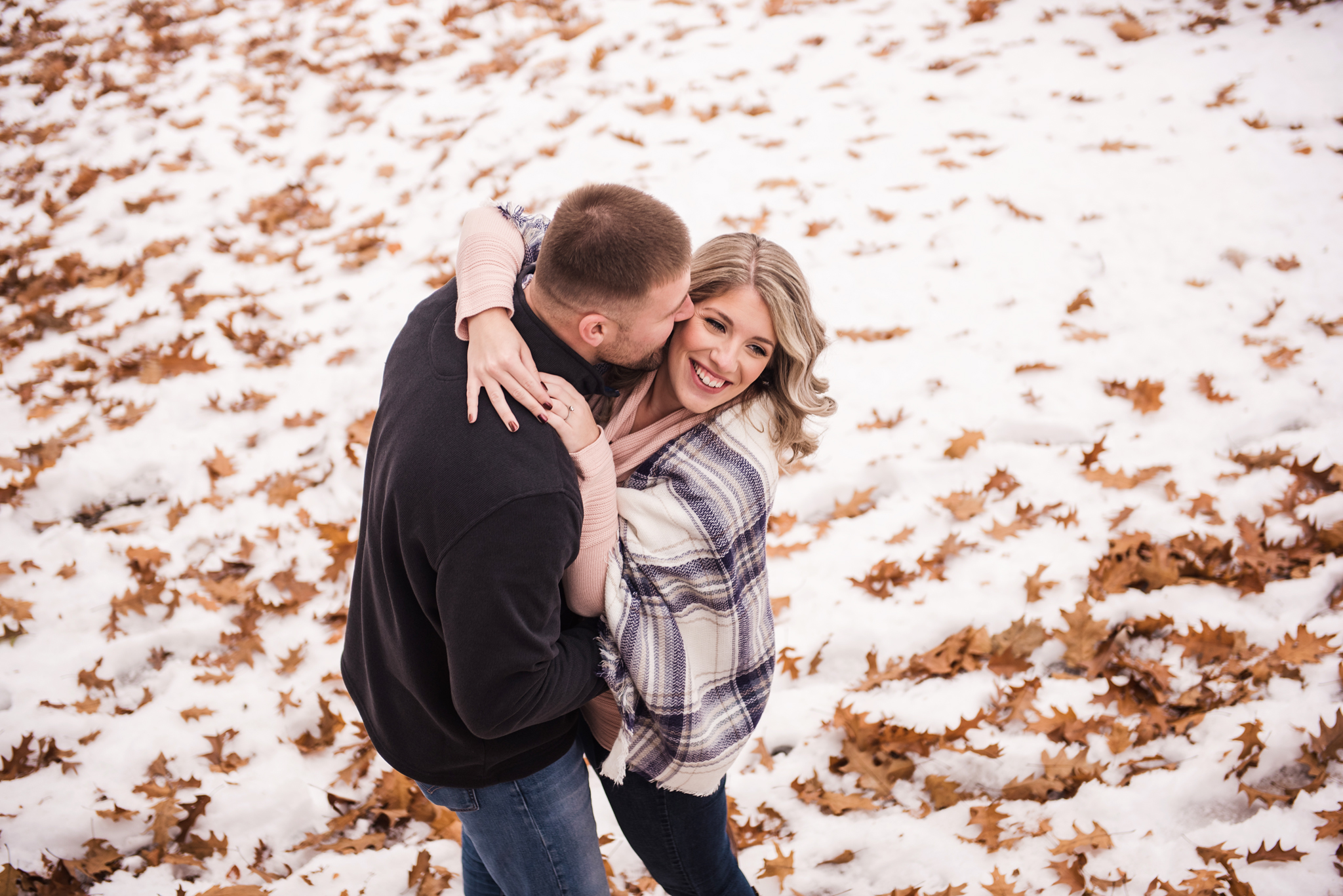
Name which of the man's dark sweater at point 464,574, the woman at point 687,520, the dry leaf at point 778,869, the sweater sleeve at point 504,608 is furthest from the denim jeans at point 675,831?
the sweater sleeve at point 504,608

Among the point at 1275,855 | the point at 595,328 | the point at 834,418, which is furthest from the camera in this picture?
the point at 834,418

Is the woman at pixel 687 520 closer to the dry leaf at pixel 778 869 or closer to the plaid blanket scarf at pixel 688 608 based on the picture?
the plaid blanket scarf at pixel 688 608

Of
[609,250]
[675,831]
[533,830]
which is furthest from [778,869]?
[609,250]

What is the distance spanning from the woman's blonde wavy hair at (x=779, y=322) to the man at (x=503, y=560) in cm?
21

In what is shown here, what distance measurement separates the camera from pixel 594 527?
1.62 metres

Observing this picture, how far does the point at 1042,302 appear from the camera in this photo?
4543 mm

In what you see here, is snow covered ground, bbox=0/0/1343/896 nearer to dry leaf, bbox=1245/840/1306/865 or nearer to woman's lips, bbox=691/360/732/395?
dry leaf, bbox=1245/840/1306/865

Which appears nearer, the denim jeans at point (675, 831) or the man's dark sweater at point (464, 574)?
the man's dark sweater at point (464, 574)

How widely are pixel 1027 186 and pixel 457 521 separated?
5.46 m

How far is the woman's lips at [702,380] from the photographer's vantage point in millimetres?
1915

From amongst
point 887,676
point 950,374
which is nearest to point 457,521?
point 887,676

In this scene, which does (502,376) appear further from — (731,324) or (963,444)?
(963,444)

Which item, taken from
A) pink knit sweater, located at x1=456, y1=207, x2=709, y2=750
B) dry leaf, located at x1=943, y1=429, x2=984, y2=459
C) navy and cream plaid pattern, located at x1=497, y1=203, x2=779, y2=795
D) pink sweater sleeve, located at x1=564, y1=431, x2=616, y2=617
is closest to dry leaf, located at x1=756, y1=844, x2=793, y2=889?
navy and cream plaid pattern, located at x1=497, y1=203, x2=779, y2=795

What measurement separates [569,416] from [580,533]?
250 mm
